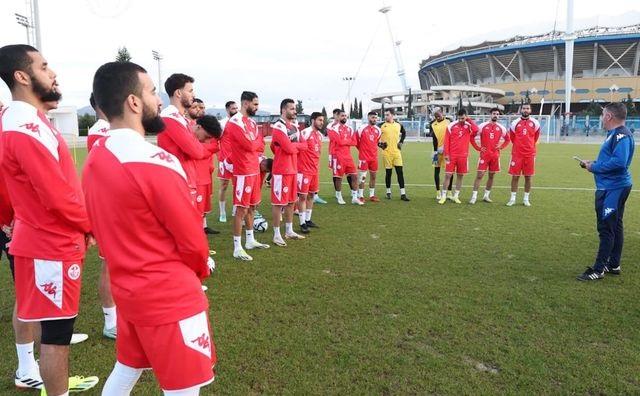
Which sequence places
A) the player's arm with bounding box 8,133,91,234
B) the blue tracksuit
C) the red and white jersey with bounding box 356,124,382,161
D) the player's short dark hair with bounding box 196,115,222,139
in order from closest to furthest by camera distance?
the player's arm with bounding box 8,133,91,234 < the player's short dark hair with bounding box 196,115,222,139 < the blue tracksuit < the red and white jersey with bounding box 356,124,382,161

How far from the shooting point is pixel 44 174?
2680mm

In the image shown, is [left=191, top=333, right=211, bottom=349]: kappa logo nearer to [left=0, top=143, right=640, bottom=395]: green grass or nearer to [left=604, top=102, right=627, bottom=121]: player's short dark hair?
[left=0, top=143, right=640, bottom=395]: green grass

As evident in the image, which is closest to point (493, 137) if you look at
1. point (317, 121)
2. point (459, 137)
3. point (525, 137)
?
point (525, 137)

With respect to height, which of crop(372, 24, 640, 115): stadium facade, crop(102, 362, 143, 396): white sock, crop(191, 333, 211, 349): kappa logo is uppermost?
crop(372, 24, 640, 115): stadium facade

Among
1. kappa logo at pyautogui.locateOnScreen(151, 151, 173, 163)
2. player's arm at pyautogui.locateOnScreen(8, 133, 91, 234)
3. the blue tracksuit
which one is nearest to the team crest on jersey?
player's arm at pyautogui.locateOnScreen(8, 133, 91, 234)

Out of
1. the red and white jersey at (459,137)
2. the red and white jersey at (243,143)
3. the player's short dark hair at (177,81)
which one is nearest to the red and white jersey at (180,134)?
the player's short dark hair at (177,81)

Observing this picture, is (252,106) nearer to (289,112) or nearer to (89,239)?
(289,112)

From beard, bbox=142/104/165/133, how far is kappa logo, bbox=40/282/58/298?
1.29 m

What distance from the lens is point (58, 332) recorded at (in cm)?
277

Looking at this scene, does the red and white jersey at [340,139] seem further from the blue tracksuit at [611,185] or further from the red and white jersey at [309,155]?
the blue tracksuit at [611,185]

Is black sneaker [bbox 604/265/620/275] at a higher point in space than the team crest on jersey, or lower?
lower

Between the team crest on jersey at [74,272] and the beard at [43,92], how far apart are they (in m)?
1.10

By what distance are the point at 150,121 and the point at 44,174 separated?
39.5 inches

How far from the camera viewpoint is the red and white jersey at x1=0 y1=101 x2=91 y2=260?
2.68m
